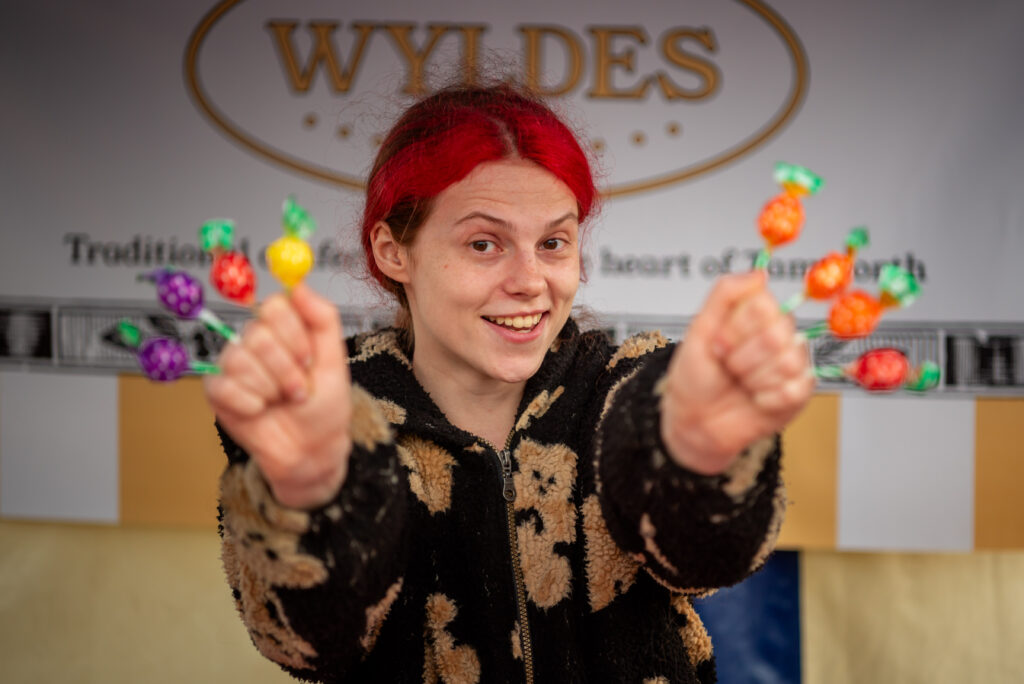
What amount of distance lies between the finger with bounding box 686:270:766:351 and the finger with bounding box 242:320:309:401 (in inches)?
13.5

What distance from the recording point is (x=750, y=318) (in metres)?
0.70

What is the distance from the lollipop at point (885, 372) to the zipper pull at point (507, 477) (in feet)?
1.51

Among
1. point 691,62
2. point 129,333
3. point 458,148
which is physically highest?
point 691,62

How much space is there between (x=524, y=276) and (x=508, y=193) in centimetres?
11

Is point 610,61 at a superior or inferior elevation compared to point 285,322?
superior

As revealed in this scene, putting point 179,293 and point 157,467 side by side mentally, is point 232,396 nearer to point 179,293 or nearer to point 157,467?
point 179,293

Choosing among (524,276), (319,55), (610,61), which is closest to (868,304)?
(524,276)

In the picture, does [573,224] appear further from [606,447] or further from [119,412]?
[119,412]

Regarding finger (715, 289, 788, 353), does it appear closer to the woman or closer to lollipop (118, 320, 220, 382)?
the woman

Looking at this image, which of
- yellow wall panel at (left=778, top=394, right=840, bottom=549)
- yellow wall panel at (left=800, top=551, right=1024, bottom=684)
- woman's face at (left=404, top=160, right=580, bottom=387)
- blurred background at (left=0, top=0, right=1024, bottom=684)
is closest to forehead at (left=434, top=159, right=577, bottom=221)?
woman's face at (left=404, top=160, right=580, bottom=387)

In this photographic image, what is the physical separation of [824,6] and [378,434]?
160cm

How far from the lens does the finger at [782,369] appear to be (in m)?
0.70

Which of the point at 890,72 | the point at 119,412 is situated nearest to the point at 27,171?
the point at 119,412

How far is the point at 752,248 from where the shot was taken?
78.2 inches
